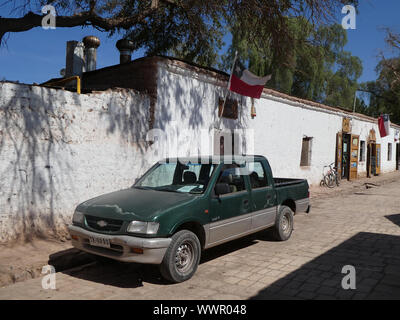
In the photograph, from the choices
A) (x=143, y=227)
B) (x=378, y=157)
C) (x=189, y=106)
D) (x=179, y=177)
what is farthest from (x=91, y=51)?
(x=378, y=157)

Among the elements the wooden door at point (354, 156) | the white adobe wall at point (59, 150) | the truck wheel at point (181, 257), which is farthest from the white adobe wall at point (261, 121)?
the truck wheel at point (181, 257)

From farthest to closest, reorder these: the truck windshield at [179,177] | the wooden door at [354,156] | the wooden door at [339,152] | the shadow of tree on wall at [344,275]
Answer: the wooden door at [354,156] → the wooden door at [339,152] → the truck windshield at [179,177] → the shadow of tree on wall at [344,275]

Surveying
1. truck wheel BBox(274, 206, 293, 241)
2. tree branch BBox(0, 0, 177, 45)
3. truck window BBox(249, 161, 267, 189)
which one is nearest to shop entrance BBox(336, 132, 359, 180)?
truck wheel BBox(274, 206, 293, 241)

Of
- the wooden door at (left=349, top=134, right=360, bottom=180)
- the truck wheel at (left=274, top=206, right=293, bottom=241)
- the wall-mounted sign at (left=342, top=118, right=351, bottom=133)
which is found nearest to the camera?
the truck wheel at (left=274, top=206, right=293, bottom=241)

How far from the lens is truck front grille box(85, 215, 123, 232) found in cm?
447

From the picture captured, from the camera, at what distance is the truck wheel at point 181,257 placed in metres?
4.40

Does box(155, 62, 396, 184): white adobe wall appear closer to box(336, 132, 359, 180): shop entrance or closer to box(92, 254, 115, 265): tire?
box(336, 132, 359, 180): shop entrance

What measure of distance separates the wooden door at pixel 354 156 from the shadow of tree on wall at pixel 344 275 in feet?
47.1

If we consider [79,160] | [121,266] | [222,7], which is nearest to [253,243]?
[121,266]

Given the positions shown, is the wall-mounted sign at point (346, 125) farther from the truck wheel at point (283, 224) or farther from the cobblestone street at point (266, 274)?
the truck wheel at point (283, 224)

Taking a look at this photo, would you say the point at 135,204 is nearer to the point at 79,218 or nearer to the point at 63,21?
the point at 79,218

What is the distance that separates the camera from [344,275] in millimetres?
4852

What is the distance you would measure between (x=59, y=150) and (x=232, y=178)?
11.1 feet

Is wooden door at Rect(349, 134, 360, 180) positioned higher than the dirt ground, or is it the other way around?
wooden door at Rect(349, 134, 360, 180)
